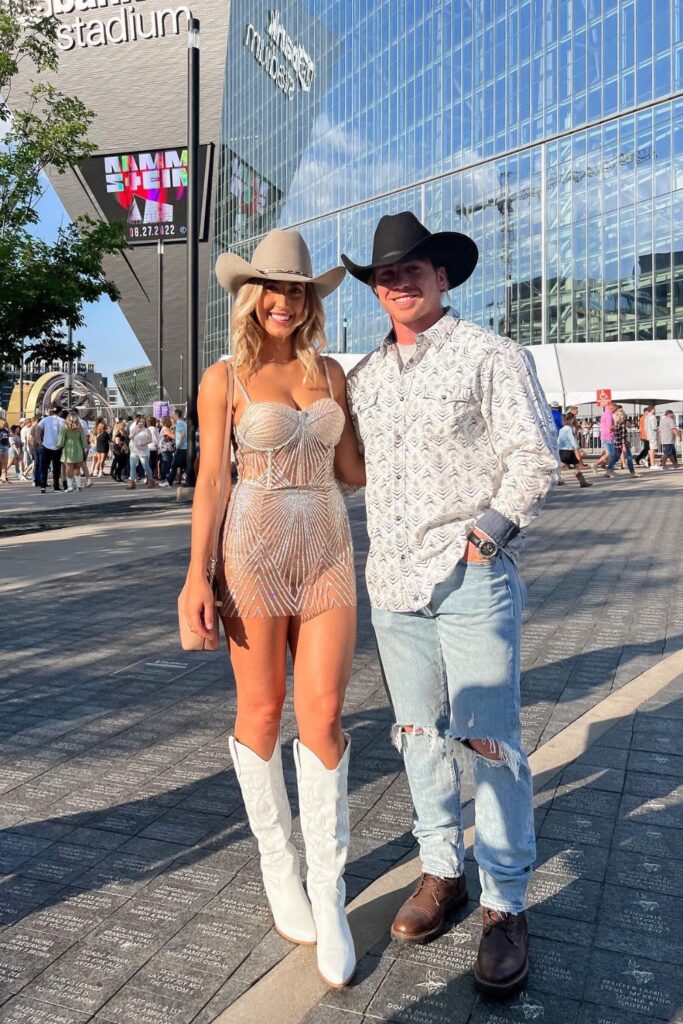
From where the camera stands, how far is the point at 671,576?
884cm

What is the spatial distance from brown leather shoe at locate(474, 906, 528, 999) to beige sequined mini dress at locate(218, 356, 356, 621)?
89 cm

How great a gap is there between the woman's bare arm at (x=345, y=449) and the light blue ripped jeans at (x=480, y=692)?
412 mm

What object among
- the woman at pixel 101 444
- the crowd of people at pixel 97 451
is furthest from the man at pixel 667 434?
the woman at pixel 101 444

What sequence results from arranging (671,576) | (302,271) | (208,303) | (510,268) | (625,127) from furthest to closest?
1. (208,303)
2. (510,268)
3. (625,127)
4. (671,576)
5. (302,271)

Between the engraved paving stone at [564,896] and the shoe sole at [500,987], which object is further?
the engraved paving stone at [564,896]

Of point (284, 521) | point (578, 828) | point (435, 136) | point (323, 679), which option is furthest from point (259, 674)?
point (435, 136)

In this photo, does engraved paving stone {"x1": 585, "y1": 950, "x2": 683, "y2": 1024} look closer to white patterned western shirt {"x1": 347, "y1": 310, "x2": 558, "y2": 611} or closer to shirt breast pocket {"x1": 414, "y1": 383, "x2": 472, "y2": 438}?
white patterned western shirt {"x1": 347, "y1": 310, "x2": 558, "y2": 611}

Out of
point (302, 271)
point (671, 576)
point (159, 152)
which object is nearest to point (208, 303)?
point (159, 152)

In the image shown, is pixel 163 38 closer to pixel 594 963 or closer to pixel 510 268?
pixel 510 268

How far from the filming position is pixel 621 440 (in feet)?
83.8

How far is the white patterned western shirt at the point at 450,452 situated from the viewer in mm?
2527

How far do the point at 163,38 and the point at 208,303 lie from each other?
20.0m

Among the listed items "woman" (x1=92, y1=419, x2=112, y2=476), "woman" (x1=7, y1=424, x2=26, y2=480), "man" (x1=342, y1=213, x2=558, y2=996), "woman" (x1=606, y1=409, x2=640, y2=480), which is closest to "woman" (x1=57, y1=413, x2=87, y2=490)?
"woman" (x1=92, y1=419, x2=112, y2=476)

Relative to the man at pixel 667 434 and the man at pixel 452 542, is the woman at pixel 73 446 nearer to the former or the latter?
the man at pixel 667 434
